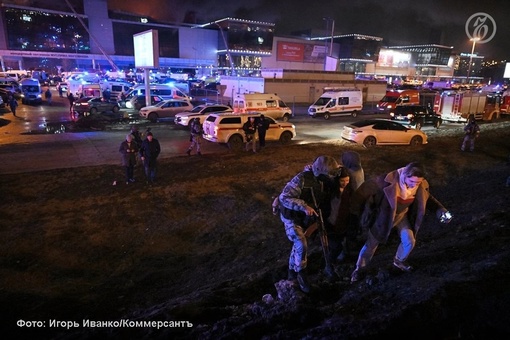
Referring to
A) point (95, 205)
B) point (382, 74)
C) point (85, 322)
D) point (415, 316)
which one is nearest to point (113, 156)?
point (95, 205)

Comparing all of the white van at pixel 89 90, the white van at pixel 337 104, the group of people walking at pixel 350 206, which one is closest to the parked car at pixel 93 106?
the white van at pixel 89 90

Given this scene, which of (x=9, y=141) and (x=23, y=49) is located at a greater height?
(x=23, y=49)

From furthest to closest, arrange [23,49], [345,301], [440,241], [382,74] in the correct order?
[382,74], [23,49], [440,241], [345,301]

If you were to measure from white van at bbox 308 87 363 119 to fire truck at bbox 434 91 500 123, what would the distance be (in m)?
6.74

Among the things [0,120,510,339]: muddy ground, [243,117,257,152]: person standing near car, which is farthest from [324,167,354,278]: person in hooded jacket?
[243,117,257,152]: person standing near car

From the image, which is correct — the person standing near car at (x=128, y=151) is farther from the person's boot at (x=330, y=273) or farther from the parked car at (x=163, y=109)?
the parked car at (x=163, y=109)

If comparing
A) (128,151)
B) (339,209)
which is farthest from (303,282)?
(128,151)

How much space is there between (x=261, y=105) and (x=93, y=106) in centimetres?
1215

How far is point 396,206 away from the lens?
4.36m

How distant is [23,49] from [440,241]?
84.1 m

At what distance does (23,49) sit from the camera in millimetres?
69000

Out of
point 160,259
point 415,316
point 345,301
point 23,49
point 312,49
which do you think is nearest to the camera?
point 415,316

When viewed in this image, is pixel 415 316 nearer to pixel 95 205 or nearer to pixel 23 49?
pixel 95 205

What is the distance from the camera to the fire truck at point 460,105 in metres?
27.9
